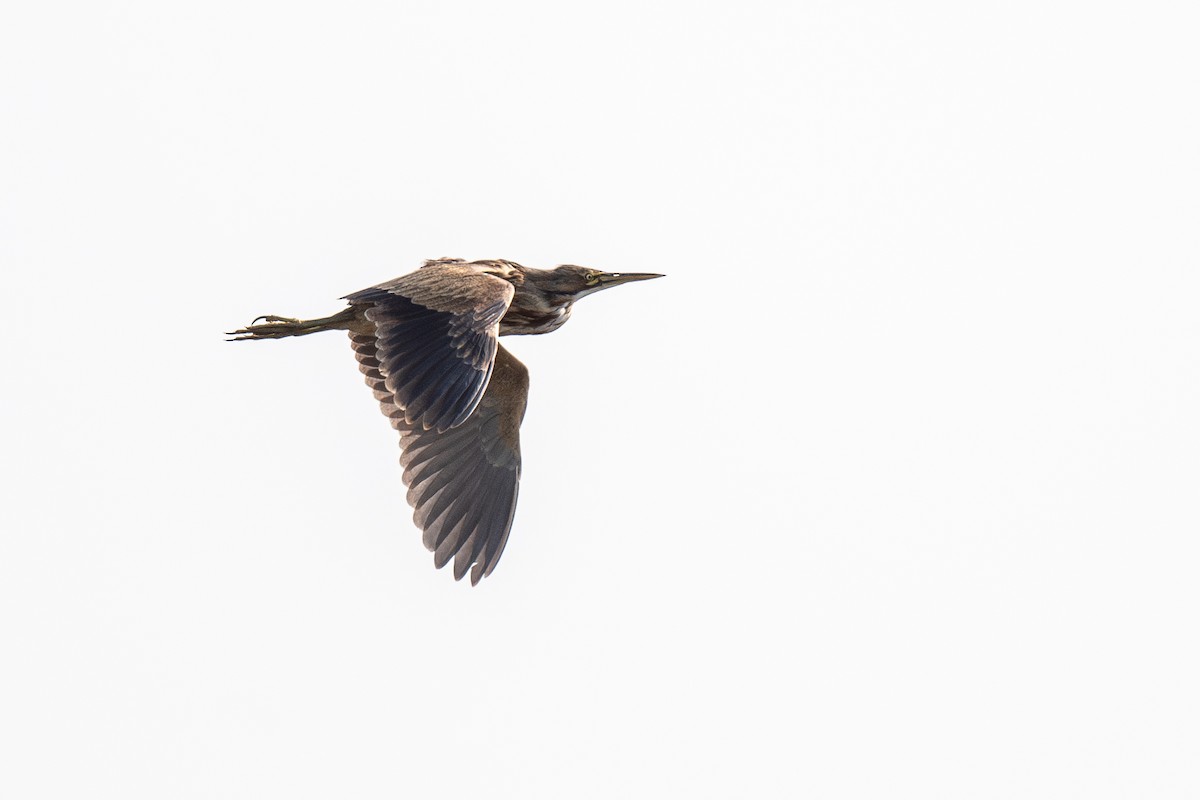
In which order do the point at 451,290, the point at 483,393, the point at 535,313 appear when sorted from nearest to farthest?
the point at 451,290, the point at 483,393, the point at 535,313

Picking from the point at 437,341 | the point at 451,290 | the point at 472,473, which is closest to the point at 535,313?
the point at 472,473

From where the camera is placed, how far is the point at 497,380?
12930 mm

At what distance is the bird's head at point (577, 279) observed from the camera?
12.7 meters

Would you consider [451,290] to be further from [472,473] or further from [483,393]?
[472,473]

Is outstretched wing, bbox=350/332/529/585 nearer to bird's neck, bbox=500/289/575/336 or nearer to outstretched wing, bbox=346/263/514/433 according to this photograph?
bird's neck, bbox=500/289/575/336

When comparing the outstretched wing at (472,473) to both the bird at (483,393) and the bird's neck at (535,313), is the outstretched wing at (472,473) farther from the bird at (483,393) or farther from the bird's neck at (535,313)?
the bird's neck at (535,313)

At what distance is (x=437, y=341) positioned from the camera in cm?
1089

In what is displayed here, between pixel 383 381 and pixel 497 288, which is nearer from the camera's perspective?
pixel 497 288

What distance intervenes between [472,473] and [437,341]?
6.58 feet

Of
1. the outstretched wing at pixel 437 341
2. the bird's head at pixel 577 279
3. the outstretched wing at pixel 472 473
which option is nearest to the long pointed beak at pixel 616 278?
the bird's head at pixel 577 279

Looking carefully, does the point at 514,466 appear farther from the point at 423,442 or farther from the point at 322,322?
the point at 322,322

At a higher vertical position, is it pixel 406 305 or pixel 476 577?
pixel 406 305

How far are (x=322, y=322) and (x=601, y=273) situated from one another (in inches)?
67.6

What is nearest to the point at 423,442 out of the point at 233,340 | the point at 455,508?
the point at 455,508
